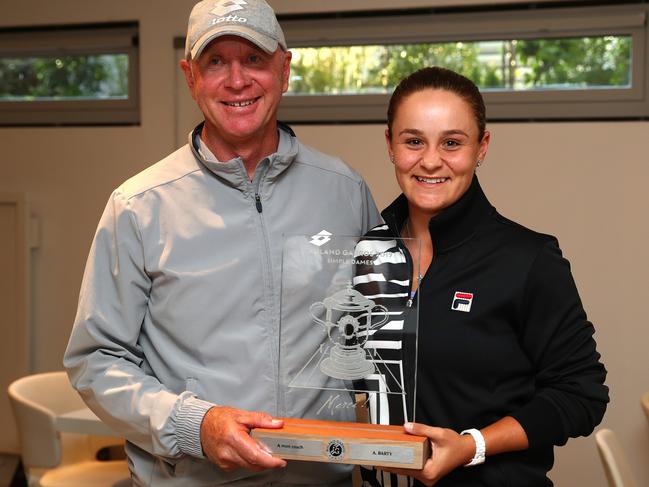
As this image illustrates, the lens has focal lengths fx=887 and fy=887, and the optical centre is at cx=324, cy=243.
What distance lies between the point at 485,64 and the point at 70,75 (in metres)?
2.38

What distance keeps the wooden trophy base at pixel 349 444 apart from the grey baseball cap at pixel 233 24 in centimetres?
85

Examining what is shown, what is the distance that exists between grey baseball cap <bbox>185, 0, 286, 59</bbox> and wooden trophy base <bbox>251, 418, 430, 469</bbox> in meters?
0.85

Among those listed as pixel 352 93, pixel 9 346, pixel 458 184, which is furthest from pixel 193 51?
pixel 9 346

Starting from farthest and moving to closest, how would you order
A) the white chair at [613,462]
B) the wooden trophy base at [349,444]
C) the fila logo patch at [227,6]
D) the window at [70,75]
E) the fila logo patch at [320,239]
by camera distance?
the window at [70,75], the white chair at [613,462], the fila logo patch at [227,6], the fila logo patch at [320,239], the wooden trophy base at [349,444]

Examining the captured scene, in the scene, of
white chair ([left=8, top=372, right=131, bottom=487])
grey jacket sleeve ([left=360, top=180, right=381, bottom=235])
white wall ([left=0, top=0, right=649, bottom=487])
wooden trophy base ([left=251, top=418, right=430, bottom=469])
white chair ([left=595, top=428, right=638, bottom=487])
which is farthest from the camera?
white wall ([left=0, top=0, right=649, bottom=487])

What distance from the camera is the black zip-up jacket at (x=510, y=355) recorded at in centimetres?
175

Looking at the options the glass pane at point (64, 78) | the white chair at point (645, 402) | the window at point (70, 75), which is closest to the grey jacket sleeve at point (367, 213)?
the white chair at point (645, 402)

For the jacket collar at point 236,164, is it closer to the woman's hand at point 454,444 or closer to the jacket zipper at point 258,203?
the jacket zipper at point 258,203

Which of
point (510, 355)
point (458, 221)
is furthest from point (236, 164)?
point (510, 355)

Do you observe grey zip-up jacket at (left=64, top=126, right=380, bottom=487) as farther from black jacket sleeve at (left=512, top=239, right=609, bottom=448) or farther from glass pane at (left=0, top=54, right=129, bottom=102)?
glass pane at (left=0, top=54, right=129, bottom=102)

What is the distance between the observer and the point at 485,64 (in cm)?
439

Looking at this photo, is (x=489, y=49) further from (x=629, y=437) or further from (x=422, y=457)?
(x=422, y=457)

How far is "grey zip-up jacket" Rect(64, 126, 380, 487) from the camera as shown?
1.91 meters

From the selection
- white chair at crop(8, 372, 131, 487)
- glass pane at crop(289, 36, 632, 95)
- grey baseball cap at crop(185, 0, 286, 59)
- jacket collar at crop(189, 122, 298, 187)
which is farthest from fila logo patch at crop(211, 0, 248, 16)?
glass pane at crop(289, 36, 632, 95)
